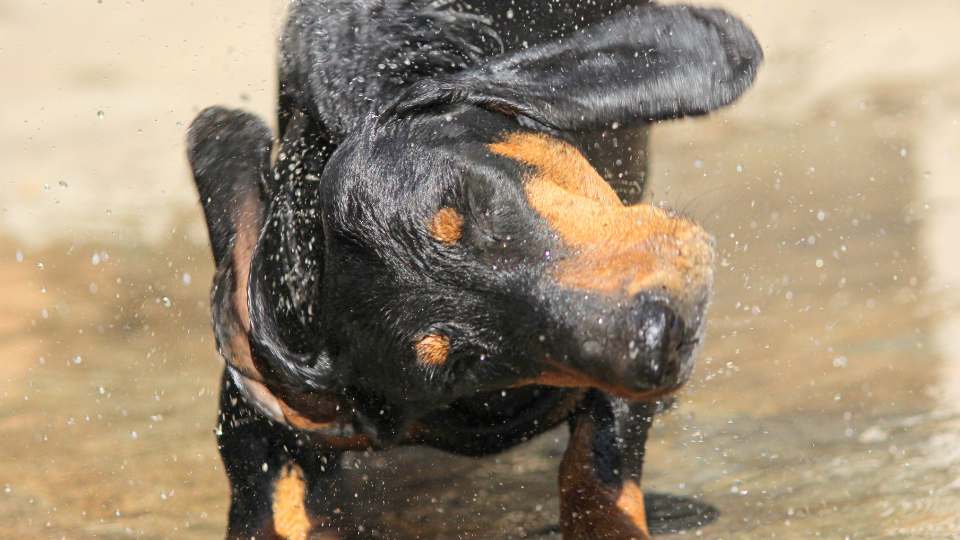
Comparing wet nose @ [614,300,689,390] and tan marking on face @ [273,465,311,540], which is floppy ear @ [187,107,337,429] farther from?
wet nose @ [614,300,689,390]

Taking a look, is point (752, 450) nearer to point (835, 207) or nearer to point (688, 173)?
point (835, 207)

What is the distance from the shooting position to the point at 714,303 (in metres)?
5.61

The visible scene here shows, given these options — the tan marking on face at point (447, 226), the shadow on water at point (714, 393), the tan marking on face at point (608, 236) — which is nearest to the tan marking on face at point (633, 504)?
the shadow on water at point (714, 393)

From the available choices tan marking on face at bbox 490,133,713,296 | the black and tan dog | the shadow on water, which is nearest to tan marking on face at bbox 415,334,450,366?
the black and tan dog

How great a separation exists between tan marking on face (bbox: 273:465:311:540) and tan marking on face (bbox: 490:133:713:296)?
4.32ft

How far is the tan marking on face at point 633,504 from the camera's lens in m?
3.78

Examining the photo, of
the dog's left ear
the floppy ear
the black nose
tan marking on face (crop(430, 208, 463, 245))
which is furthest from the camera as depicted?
the floppy ear

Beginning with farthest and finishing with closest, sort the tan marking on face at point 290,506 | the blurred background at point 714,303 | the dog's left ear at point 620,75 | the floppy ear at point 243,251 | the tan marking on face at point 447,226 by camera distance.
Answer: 1. the blurred background at point 714,303
2. the tan marking on face at point 290,506
3. the floppy ear at point 243,251
4. the dog's left ear at point 620,75
5. the tan marking on face at point 447,226

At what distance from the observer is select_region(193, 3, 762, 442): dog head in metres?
2.61

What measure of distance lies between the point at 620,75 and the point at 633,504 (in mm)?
1327

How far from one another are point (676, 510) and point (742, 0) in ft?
17.7

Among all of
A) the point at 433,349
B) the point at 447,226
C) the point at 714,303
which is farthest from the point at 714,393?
the point at 447,226

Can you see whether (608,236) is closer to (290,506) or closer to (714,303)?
(290,506)

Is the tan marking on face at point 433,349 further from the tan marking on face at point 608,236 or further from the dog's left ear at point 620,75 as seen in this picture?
the dog's left ear at point 620,75
